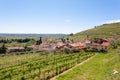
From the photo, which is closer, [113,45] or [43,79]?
[43,79]

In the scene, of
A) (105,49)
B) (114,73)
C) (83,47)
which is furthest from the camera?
(83,47)

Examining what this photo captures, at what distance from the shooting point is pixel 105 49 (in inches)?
3135

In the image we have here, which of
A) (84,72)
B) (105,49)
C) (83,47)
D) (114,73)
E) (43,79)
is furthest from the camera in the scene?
(83,47)

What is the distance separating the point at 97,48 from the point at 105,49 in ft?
11.3

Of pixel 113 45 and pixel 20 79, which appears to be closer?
pixel 20 79

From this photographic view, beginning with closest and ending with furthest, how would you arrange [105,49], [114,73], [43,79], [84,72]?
[43,79] → [114,73] → [84,72] → [105,49]

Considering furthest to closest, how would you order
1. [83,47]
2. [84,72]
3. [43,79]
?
[83,47]
[84,72]
[43,79]

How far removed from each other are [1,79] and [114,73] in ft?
65.0

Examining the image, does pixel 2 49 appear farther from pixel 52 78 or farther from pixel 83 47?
pixel 52 78

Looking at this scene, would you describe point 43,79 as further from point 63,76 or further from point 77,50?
point 77,50

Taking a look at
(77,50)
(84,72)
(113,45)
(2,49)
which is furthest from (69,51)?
(84,72)

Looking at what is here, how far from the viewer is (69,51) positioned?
80375 millimetres

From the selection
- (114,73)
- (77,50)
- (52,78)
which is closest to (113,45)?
(77,50)

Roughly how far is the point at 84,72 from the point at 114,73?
5823 millimetres
